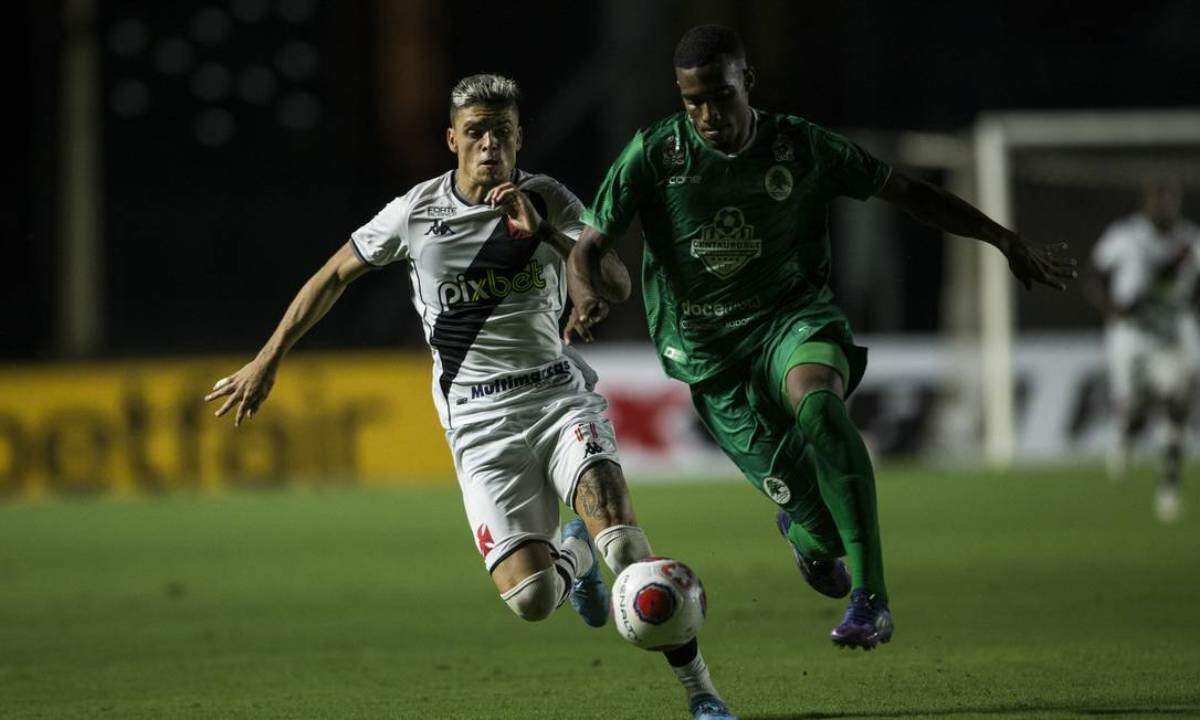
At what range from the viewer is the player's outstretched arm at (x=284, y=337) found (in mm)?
7027

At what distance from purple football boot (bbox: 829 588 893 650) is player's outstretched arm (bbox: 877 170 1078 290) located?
1.38 m

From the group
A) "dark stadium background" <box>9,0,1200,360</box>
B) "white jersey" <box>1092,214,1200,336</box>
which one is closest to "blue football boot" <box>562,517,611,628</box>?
"white jersey" <box>1092,214,1200,336</box>

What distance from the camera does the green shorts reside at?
7180 millimetres

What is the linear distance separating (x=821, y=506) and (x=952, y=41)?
17891 millimetres

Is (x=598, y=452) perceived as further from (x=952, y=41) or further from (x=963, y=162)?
(x=952, y=41)

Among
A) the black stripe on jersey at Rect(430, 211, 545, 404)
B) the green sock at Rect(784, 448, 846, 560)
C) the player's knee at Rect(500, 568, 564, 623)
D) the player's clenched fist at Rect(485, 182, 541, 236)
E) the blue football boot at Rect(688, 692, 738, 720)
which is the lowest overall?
the blue football boot at Rect(688, 692, 738, 720)

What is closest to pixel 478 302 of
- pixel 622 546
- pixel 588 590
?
pixel 622 546

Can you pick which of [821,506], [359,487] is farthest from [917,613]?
[359,487]

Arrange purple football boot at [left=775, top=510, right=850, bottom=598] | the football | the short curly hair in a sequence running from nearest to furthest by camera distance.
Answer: the football, the short curly hair, purple football boot at [left=775, top=510, right=850, bottom=598]

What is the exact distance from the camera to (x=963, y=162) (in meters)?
22.2

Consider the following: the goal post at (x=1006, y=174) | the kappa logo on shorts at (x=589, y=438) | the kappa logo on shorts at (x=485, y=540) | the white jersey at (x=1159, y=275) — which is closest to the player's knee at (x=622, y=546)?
Result: the kappa logo on shorts at (x=589, y=438)

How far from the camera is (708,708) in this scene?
21.5 feet

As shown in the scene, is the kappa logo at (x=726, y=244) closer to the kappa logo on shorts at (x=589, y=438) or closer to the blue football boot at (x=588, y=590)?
the kappa logo on shorts at (x=589, y=438)

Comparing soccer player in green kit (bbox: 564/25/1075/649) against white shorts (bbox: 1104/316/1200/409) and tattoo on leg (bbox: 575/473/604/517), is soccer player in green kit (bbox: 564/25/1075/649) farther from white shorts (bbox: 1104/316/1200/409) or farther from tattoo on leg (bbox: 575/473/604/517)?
white shorts (bbox: 1104/316/1200/409)
